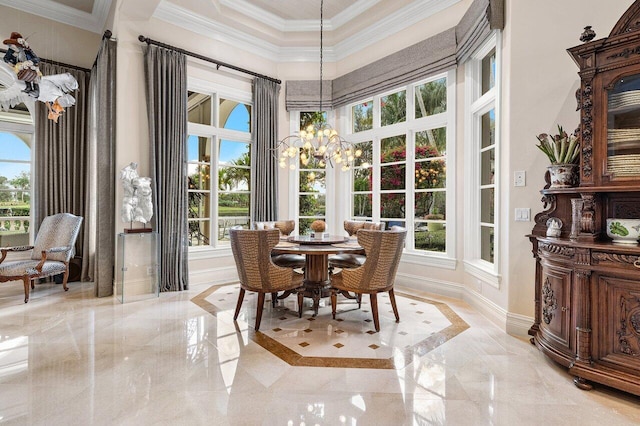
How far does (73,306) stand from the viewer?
3.81 meters

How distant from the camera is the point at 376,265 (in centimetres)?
313

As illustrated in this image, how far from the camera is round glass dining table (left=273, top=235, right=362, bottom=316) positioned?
10.8 feet

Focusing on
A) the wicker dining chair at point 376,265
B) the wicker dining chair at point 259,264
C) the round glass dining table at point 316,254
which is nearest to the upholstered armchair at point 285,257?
the round glass dining table at point 316,254

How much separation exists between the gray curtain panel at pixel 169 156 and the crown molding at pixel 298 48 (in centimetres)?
57

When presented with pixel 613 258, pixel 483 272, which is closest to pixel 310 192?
pixel 483 272

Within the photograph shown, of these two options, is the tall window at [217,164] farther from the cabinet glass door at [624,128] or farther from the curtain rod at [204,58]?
the cabinet glass door at [624,128]

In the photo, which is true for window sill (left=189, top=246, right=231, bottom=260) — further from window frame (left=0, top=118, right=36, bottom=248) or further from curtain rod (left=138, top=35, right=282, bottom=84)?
curtain rod (left=138, top=35, right=282, bottom=84)

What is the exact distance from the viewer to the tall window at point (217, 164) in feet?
16.5

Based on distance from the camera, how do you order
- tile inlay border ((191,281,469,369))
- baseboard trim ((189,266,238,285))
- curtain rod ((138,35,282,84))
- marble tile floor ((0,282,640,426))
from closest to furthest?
marble tile floor ((0,282,640,426)), tile inlay border ((191,281,469,369)), curtain rod ((138,35,282,84)), baseboard trim ((189,266,238,285))

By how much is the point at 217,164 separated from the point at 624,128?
4.76m

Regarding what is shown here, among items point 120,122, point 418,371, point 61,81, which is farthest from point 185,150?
point 418,371

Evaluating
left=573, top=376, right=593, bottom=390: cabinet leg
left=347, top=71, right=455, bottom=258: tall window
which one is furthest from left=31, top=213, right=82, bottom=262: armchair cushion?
left=573, top=376, right=593, bottom=390: cabinet leg

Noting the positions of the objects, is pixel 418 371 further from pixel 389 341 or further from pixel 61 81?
pixel 61 81

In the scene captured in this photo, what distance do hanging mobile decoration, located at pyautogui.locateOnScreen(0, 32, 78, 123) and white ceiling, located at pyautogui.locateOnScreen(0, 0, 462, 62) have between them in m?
1.29
